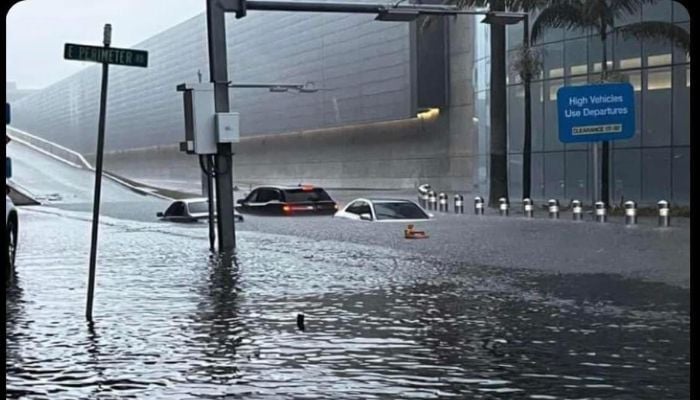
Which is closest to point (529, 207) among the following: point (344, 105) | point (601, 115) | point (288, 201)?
point (601, 115)

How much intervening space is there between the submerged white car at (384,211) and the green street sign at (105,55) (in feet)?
21.6

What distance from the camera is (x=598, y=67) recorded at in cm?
631

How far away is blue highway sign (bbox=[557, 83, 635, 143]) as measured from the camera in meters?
5.29

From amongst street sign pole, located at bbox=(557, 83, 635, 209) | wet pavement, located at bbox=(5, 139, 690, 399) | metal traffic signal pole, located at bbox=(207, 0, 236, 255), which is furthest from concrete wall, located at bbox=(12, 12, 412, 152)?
street sign pole, located at bbox=(557, 83, 635, 209)

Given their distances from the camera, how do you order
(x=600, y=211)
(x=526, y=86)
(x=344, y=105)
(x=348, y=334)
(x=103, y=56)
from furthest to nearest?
(x=344, y=105), (x=526, y=86), (x=103, y=56), (x=348, y=334), (x=600, y=211)

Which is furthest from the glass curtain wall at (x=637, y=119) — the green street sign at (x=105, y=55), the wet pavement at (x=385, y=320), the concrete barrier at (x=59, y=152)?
the concrete barrier at (x=59, y=152)

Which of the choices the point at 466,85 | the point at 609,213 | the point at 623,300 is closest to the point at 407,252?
the point at 466,85

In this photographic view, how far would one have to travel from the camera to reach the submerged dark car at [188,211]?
56.3ft

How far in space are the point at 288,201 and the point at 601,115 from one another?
11250 millimetres

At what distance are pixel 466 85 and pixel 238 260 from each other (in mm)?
4587

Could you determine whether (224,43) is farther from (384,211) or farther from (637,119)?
(637,119)

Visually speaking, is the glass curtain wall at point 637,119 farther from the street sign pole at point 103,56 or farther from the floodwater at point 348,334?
the street sign pole at point 103,56

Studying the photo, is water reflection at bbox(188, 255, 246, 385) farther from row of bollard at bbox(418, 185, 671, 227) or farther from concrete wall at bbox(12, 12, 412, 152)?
row of bollard at bbox(418, 185, 671, 227)

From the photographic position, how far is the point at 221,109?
46.0 ft
